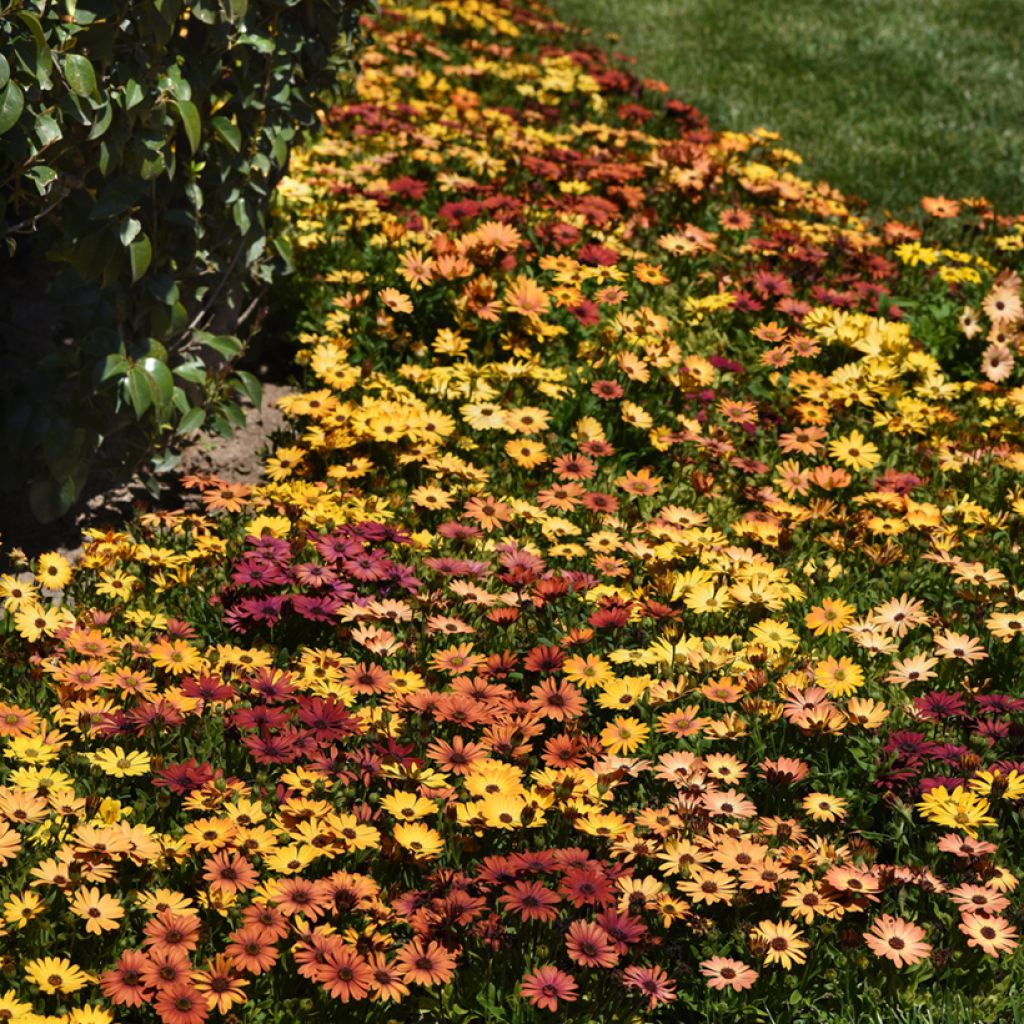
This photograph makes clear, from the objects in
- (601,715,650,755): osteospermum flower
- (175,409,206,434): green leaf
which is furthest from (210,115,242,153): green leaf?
(601,715,650,755): osteospermum flower

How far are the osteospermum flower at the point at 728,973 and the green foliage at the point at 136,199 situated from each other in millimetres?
2139

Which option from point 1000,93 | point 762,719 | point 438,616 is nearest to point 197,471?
point 438,616

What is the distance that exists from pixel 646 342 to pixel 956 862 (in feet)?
8.15

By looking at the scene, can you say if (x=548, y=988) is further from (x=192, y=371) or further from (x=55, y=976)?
(x=192, y=371)

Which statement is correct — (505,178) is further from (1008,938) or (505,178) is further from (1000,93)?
(1000,93)

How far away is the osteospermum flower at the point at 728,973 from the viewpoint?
8.40ft

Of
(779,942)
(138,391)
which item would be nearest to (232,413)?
(138,391)

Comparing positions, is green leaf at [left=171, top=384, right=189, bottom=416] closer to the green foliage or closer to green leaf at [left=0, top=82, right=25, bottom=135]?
the green foliage

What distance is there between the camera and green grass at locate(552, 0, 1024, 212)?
840 cm

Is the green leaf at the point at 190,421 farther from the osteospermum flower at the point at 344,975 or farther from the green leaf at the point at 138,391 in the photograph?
the osteospermum flower at the point at 344,975

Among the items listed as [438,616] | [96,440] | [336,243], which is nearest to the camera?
[438,616]

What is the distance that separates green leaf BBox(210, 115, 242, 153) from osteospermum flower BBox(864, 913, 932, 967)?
2.75 metres

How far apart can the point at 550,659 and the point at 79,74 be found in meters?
1.77

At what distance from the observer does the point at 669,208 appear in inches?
250
